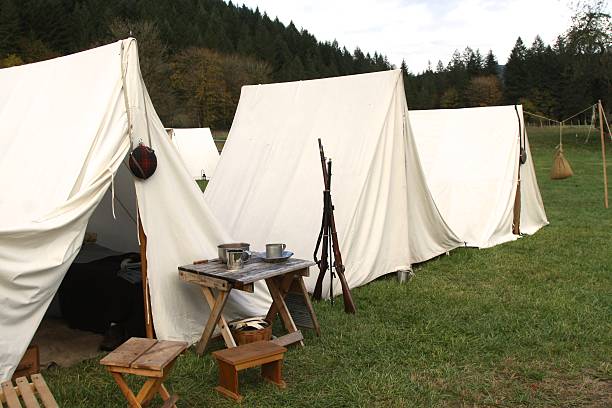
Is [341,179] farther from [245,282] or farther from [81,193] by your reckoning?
[81,193]

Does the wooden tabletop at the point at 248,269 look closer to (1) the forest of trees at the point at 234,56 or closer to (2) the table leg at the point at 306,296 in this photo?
(2) the table leg at the point at 306,296

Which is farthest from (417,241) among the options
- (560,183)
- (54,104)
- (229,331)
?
(560,183)

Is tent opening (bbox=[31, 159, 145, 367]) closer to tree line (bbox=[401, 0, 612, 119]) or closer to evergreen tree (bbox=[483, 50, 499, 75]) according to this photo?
tree line (bbox=[401, 0, 612, 119])

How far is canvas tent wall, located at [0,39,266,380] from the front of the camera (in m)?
2.86

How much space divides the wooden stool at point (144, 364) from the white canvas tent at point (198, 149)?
15.2 metres

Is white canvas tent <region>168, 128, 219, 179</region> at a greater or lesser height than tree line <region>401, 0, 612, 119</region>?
lesser

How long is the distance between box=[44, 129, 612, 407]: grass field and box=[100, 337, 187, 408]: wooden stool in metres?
0.43

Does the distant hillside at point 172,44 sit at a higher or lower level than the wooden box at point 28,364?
higher

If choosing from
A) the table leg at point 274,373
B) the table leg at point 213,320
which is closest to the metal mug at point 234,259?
the table leg at point 213,320

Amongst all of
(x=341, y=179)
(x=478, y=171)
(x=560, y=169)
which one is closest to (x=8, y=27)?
(x=478, y=171)

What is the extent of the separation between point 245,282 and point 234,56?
43.3 meters

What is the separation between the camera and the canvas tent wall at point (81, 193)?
286 centimetres

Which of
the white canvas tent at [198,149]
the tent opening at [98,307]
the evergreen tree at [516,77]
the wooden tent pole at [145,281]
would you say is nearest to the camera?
the wooden tent pole at [145,281]

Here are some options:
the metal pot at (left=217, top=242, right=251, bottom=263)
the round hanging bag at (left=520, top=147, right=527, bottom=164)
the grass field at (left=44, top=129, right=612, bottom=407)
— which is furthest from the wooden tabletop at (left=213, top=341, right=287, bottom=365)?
the round hanging bag at (left=520, top=147, right=527, bottom=164)
